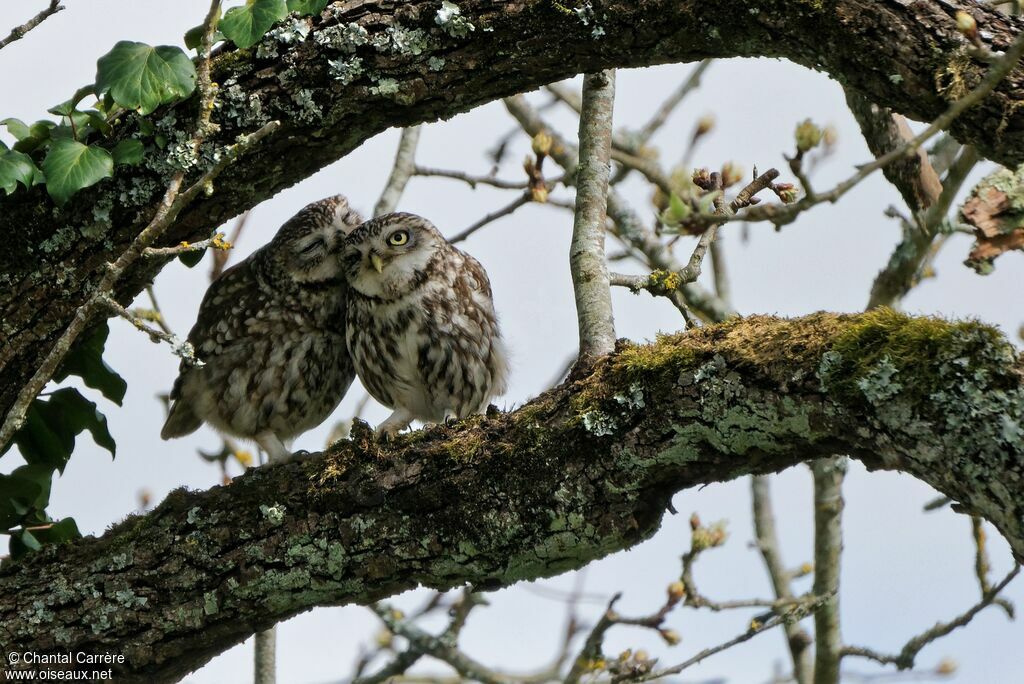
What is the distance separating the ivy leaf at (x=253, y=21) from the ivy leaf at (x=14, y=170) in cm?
62

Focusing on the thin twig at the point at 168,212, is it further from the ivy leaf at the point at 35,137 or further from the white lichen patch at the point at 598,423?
the white lichen patch at the point at 598,423

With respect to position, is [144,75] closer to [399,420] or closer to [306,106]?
[306,106]

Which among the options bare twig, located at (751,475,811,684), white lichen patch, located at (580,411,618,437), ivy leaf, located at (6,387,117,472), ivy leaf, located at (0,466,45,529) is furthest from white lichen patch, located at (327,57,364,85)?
bare twig, located at (751,475,811,684)

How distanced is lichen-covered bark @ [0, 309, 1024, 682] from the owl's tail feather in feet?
3.97

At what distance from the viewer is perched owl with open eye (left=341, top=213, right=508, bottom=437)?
14.0 feet

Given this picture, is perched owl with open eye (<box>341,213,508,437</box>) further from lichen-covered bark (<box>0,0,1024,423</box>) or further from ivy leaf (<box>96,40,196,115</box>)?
ivy leaf (<box>96,40,196,115</box>)

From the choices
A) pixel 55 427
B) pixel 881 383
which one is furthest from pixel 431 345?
pixel 881 383

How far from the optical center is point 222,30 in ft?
10.3

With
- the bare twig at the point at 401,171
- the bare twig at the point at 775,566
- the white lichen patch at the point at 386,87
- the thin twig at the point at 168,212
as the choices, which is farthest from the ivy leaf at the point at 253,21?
the bare twig at the point at 775,566

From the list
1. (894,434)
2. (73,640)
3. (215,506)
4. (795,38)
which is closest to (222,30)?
(215,506)

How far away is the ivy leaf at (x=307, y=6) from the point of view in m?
3.15

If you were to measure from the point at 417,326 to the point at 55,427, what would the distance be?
1255mm

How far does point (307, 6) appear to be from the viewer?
124 inches

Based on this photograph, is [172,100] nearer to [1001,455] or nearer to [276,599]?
[276,599]
